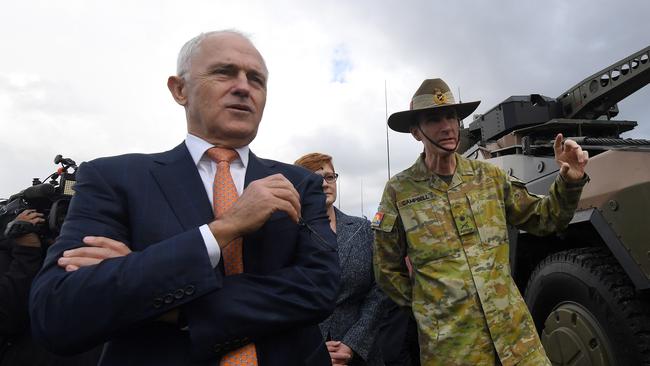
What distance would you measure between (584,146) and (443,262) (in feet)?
6.14

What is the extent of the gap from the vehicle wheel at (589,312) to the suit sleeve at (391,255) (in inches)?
51.7

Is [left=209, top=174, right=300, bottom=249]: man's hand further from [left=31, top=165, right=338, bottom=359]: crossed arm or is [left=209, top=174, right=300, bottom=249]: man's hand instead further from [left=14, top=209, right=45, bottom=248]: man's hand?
[left=14, top=209, right=45, bottom=248]: man's hand

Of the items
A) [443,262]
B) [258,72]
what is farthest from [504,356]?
[258,72]

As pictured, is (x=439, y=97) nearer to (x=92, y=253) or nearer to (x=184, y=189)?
(x=184, y=189)

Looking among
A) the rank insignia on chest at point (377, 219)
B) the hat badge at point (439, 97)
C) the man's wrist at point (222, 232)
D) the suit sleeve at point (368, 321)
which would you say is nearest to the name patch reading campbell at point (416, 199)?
the rank insignia on chest at point (377, 219)

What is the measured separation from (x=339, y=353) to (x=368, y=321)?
0.26 metres

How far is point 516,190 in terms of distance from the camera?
8.64ft

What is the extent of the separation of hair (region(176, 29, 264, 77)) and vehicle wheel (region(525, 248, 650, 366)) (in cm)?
268

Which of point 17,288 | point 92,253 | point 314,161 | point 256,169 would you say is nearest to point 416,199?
point 314,161

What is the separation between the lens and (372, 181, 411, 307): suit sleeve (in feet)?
8.40

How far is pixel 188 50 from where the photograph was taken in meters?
1.62

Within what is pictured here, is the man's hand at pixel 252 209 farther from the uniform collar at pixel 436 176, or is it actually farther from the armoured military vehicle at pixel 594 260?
the armoured military vehicle at pixel 594 260

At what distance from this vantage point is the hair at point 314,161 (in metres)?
3.12

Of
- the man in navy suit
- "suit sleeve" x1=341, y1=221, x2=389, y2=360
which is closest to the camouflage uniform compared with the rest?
"suit sleeve" x1=341, y1=221, x2=389, y2=360
